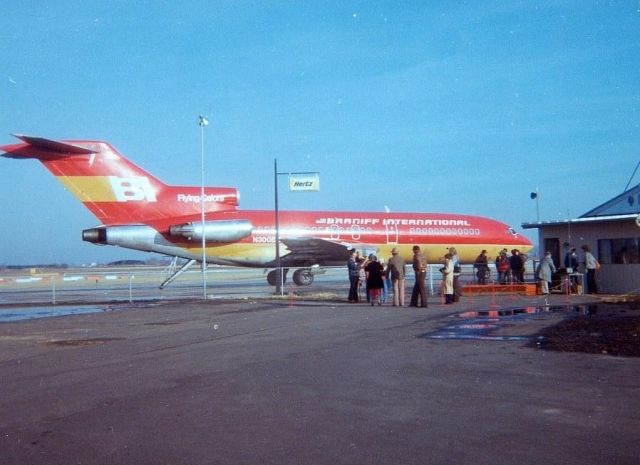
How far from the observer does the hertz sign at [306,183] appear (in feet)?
92.4

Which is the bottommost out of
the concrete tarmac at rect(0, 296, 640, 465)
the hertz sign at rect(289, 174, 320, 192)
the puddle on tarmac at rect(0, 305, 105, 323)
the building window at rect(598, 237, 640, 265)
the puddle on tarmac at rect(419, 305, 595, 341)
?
the concrete tarmac at rect(0, 296, 640, 465)

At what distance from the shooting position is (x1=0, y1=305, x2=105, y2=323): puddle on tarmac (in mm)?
18186

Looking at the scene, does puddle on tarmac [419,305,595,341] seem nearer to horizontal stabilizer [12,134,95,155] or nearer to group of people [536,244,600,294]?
group of people [536,244,600,294]

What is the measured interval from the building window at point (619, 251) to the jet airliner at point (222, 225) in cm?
1268

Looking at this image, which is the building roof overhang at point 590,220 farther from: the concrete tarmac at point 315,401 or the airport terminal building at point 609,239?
the concrete tarmac at point 315,401

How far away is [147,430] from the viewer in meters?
5.66

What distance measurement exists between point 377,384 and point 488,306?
10.7 m

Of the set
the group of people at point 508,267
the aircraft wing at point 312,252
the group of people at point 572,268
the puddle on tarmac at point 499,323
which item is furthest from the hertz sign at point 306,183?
the puddle on tarmac at point 499,323

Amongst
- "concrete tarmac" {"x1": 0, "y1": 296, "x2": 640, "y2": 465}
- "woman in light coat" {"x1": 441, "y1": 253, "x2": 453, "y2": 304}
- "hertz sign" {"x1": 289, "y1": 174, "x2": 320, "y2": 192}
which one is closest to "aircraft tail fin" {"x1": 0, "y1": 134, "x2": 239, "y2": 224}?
"hertz sign" {"x1": 289, "y1": 174, "x2": 320, "y2": 192}

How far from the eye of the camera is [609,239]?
875 inches

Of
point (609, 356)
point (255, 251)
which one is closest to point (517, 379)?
point (609, 356)

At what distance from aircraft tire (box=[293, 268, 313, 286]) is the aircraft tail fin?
5.65 metres

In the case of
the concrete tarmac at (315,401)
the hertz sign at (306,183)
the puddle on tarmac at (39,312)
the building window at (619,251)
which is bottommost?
the concrete tarmac at (315,401)

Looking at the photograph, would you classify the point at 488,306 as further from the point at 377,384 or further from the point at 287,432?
the point at 287,432
